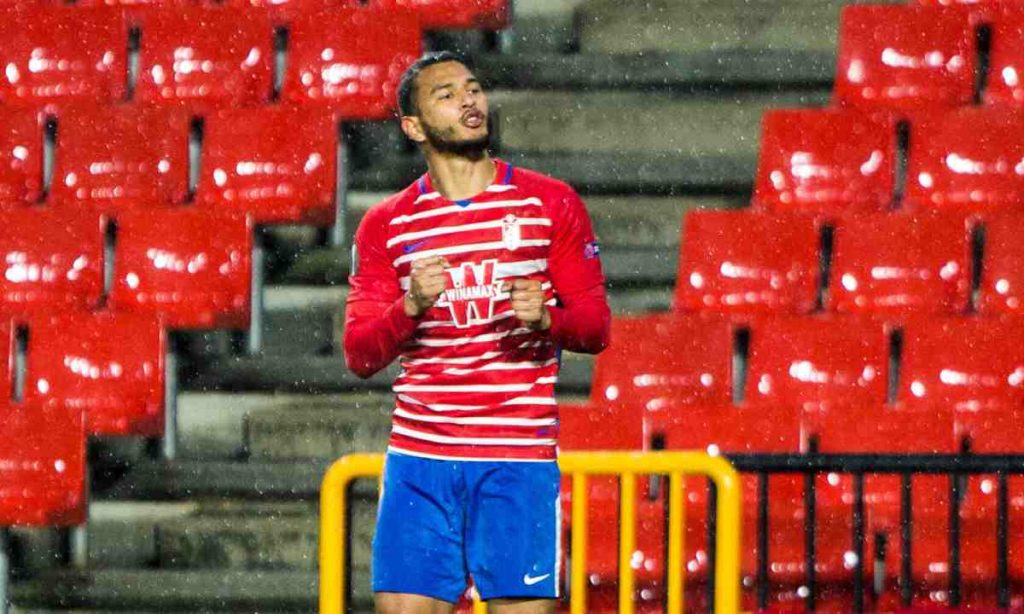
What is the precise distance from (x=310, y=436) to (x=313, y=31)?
1211 mm

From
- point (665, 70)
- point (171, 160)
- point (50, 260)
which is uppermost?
point (665, 70)

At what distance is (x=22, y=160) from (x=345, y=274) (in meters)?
0.94

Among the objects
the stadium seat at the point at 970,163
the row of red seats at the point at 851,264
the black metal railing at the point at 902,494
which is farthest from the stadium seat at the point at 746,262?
the black metal railing at the point at 902,494

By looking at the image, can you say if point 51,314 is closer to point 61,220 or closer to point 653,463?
A: point 61,220

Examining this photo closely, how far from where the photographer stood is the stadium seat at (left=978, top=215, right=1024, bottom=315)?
4.22 metres

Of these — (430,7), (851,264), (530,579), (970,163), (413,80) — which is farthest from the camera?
(430,7)

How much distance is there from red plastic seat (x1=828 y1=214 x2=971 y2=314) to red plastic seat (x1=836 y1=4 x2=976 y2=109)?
1.63ft

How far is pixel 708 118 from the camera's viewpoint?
4.82 m

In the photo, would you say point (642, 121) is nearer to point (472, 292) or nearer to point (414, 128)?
point (414, 128)

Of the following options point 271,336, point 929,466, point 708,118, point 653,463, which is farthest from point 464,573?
point 708,118

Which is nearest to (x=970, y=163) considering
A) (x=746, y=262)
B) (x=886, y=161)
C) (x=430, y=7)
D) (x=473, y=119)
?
(x=886, y=161)

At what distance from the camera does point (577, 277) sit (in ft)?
8.09

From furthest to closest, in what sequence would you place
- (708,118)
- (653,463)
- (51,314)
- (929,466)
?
(708,118)
(51,314)
(929,466)
(653,463)

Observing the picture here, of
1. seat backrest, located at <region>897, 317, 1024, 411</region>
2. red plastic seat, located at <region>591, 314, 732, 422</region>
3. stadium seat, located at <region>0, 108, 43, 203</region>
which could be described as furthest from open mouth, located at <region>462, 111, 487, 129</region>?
stadium seat, located at <region>0, 108, 43, 203</region>
